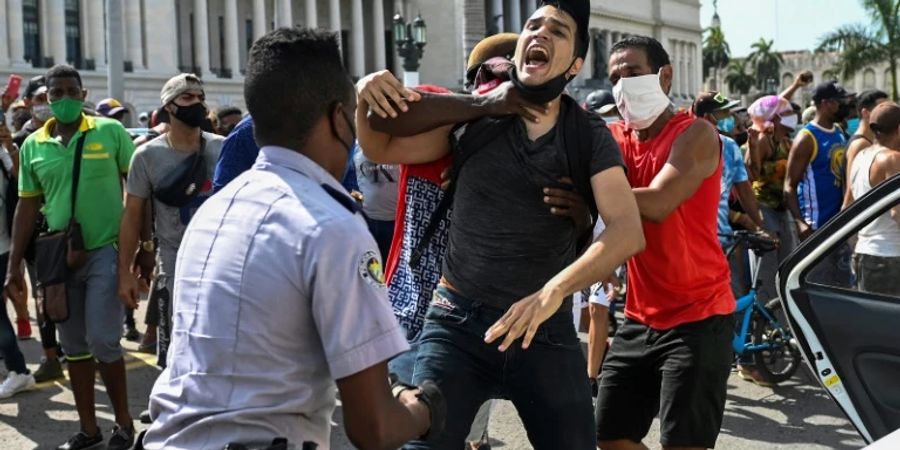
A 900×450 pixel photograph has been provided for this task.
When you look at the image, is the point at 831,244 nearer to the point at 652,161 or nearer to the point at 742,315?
the point at 652,161

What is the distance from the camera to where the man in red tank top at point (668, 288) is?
396cm

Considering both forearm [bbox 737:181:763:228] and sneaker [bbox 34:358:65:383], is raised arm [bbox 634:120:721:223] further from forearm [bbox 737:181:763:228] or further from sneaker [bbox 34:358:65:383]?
sneaker [bbox 34:358:65:383]

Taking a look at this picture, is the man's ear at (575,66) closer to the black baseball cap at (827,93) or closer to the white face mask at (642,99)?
the white face mask at (642,99)

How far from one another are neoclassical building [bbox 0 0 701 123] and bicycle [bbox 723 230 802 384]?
31.5m

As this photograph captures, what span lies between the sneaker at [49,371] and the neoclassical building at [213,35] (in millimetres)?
30687

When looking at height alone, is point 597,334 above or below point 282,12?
below

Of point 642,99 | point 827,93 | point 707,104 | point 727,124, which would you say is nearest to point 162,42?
point 727,124

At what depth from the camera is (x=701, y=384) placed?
13.1ft

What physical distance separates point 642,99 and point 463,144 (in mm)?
872

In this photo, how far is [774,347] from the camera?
24.3 feet

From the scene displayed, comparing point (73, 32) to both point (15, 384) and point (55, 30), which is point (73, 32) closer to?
point (55, 30)

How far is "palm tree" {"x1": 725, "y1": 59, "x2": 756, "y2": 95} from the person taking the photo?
347ft

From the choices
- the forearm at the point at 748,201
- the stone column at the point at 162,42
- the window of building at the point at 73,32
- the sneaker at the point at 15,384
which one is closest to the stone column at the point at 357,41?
the stone column at the point at 162,42

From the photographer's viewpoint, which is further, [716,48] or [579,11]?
[716,48]
